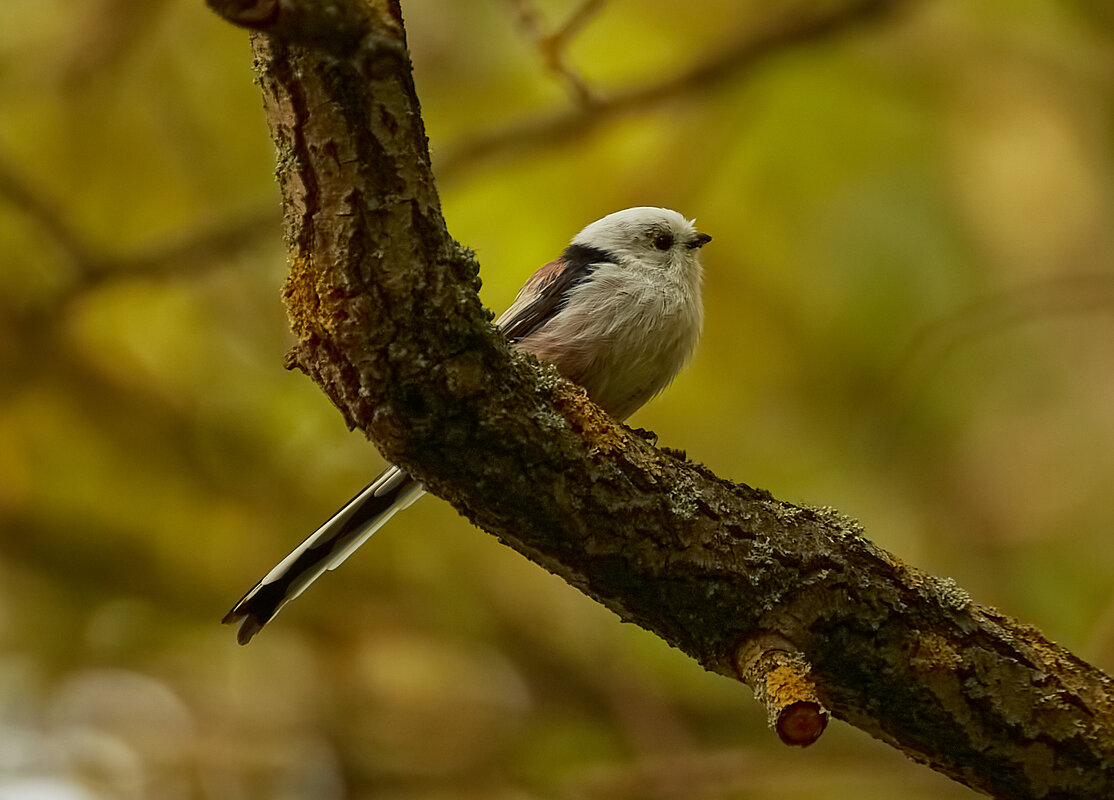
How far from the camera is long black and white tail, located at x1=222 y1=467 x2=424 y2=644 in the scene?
134 inches

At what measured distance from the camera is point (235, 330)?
6.59 m

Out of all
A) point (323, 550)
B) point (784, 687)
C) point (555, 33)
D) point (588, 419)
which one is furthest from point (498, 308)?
point (784, 687)

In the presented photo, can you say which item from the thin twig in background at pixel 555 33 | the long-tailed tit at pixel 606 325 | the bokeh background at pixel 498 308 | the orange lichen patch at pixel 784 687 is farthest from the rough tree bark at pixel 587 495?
the bokeh background at pixel 498 308

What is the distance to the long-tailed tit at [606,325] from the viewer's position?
3.74m

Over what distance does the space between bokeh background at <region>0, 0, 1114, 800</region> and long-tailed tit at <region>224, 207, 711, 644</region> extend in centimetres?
126

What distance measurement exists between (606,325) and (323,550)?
1.31m

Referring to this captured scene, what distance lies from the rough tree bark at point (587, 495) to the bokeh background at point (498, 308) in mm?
2933

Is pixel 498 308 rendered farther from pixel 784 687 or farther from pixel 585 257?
pixel 784 687

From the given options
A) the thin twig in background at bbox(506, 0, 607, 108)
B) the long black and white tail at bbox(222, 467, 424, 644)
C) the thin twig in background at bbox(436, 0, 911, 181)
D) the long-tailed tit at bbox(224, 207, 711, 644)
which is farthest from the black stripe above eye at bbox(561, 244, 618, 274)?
the long black and white tail at bbox(222, 467, 424, 644)

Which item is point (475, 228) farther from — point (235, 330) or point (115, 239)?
point (115, 239)

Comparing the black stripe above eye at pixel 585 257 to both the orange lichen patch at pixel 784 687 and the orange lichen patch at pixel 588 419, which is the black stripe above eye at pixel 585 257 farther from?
the orange lichen patch at pixel 784 687

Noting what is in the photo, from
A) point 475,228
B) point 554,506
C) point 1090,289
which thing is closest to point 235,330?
point 475,228

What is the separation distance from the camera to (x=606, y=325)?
427cm

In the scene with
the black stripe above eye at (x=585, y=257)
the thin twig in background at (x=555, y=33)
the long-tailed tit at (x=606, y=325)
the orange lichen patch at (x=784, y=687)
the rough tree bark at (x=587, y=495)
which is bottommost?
the orange lichen patch at (x=784, y=687)
